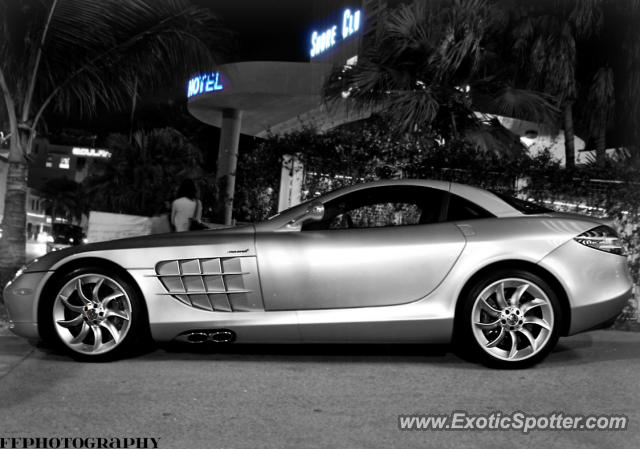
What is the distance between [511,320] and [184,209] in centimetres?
466

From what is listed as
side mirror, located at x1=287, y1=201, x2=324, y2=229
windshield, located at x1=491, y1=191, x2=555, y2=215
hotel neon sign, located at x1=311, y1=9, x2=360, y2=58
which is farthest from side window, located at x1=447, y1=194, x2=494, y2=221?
hotel neon sign, located at x1=311, y1=9, x2=360, y2=58

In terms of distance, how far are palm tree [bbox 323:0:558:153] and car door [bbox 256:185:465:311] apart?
5545 mm

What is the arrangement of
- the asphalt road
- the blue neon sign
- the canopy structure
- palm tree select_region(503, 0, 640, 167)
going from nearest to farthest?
the asphalt road, palm tree select_region(503, 0, 640, 167), the canopy structure, the blue neon sign

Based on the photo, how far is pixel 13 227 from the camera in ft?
32.1

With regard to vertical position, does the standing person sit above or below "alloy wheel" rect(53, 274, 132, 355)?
above

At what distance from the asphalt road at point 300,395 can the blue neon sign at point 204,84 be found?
18419mm

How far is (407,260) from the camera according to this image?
17.1 feet

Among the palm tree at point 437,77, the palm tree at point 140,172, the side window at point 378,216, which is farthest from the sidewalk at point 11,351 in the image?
the palm tree at point 140,172

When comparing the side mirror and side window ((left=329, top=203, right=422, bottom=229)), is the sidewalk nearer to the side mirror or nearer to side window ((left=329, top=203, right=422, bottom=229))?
the side mirror

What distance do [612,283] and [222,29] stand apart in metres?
7.20

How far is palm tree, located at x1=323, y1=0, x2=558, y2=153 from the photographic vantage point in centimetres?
1091

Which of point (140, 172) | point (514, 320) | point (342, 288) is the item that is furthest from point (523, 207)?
point (140, 172)

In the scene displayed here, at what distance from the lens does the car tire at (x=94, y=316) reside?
5227 mm

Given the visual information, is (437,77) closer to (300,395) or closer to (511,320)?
(511,320)
